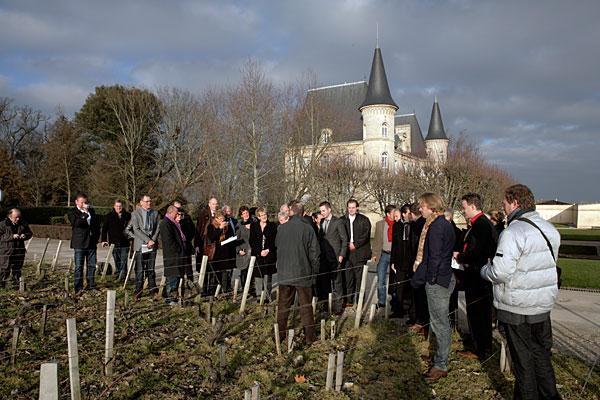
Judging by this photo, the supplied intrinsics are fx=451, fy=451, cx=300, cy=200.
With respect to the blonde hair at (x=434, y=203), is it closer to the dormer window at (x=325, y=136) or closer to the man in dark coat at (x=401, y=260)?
the man in dark coat at (x=401, y=260)

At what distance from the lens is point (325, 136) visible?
1064 inches

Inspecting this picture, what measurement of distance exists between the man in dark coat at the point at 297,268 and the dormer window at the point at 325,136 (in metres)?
20.8

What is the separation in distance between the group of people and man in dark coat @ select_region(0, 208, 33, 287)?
2cm

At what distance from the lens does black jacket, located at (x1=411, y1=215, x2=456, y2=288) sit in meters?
4.94

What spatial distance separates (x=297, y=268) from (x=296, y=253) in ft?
0.66

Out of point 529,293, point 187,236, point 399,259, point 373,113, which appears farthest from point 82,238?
point 373,113

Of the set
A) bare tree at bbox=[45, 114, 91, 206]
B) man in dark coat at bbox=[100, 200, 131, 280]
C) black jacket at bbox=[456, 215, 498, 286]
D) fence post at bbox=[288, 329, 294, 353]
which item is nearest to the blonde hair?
black jacket at bbox=[456, 215, 498, 286]

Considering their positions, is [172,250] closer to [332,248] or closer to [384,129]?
[332,248]

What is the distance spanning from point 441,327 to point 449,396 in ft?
2.30

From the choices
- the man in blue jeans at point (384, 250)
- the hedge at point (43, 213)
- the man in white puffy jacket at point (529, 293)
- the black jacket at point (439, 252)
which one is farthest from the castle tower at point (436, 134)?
the man in white puffy jacket at point (529, 293)

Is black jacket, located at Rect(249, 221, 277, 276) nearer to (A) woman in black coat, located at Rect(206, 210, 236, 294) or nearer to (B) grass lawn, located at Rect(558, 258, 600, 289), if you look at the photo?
(A) woman in black coat, located at Rect(206, 210, 236, 294)

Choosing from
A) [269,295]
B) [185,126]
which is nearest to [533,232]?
[269,295]

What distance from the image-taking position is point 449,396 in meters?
4.70

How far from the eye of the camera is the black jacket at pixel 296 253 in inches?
238
